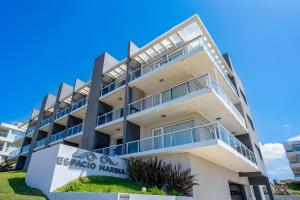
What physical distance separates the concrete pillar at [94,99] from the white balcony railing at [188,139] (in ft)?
13.1

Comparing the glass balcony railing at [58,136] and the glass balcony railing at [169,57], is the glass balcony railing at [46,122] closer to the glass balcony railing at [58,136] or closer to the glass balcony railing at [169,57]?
the glass balcony railing at [58,136]

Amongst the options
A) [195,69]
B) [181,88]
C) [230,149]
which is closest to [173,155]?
[230,149]

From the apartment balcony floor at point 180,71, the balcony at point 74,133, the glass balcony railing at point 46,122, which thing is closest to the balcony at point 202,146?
the apartment balcony floor at point 180,71

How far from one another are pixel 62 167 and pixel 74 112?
14.0 meters

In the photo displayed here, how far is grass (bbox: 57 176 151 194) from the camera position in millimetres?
10215

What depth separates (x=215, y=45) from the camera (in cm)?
1788

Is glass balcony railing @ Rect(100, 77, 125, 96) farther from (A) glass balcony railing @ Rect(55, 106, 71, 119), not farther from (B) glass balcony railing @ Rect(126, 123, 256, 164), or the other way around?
(B) glass balcony railing @ Rect(126, 123, 256, 164)

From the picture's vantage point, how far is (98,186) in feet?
36.0

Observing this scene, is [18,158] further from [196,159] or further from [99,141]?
[196,159]

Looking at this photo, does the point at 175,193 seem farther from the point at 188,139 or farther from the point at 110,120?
the point at 110,120

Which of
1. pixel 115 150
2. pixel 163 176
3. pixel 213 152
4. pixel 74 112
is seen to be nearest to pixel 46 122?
pixel 74 112

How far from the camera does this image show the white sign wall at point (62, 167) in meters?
10.7

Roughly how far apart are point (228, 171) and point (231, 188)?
1.54m

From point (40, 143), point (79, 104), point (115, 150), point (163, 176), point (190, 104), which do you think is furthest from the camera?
point (40, 143)
